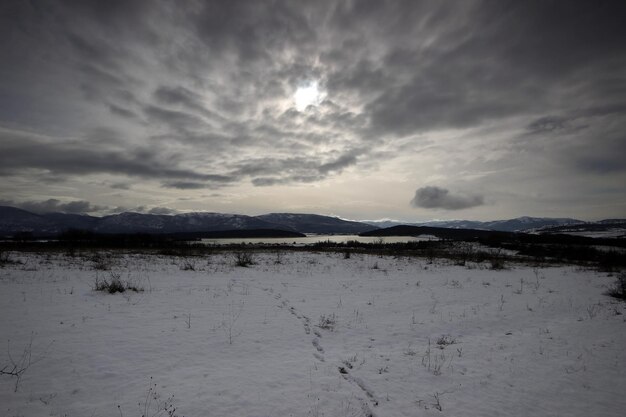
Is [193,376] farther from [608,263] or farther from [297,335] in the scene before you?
[608,263]

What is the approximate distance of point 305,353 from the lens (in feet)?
24.5

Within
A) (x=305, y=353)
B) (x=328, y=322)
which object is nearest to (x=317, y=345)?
(x=305, y=353)

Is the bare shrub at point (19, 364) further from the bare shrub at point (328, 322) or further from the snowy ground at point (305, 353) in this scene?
the bare shrub at point (328, 322)

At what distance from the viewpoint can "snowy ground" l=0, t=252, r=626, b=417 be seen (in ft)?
17.2

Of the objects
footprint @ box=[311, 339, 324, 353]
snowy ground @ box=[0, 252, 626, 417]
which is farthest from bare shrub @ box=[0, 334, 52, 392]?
footprint @ box=[311, 339, 324, 353]

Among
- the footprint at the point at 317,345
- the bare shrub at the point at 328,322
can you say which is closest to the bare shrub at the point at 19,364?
the footprint at the point at 317,345

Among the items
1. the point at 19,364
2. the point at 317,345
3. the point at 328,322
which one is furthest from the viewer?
the point at 328,322

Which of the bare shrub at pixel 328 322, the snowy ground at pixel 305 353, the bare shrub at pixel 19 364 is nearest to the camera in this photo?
the snowy ground at pixel 305 353

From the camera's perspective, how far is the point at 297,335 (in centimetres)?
873

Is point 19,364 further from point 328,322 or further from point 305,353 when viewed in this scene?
point 328,322

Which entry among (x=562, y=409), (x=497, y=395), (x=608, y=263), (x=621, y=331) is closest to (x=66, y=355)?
(x=497, y=395)

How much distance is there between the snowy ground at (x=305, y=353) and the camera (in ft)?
17.2

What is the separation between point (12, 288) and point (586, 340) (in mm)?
21266

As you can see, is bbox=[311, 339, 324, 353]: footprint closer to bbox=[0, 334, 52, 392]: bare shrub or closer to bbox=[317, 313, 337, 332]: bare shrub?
bbox=[317, 313, 337, 332]: bare shrub
